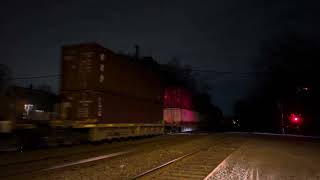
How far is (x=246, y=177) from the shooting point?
1022 centimetres

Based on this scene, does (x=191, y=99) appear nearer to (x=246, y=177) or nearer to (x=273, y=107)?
(x=273, y=107)

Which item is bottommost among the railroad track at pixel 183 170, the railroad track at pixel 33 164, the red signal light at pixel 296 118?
the railroad track at pixel 183 170

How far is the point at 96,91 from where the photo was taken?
1972cm

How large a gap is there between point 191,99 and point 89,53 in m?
25.5

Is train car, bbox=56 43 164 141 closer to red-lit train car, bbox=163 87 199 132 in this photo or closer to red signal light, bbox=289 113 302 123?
red-lit train car, bbox=163 87 199 132

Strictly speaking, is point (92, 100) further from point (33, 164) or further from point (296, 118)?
point (296, 118)

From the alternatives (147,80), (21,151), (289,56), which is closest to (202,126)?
(289,56)

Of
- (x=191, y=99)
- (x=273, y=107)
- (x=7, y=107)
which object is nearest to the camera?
(x=7, y=107)

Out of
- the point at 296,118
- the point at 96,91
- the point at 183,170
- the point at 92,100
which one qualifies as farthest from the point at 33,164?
the point at 296,118

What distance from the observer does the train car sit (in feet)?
64.6

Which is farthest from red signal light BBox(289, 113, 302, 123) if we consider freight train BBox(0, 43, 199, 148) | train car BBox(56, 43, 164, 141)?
train car BBox(56, 43, 164, 141)

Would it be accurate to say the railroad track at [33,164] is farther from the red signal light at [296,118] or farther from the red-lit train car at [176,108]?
the red signal light at [296,118]

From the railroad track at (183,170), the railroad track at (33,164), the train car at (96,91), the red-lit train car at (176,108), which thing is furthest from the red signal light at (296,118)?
the railroad track at (33,164)

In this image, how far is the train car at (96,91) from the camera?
19703 mm
